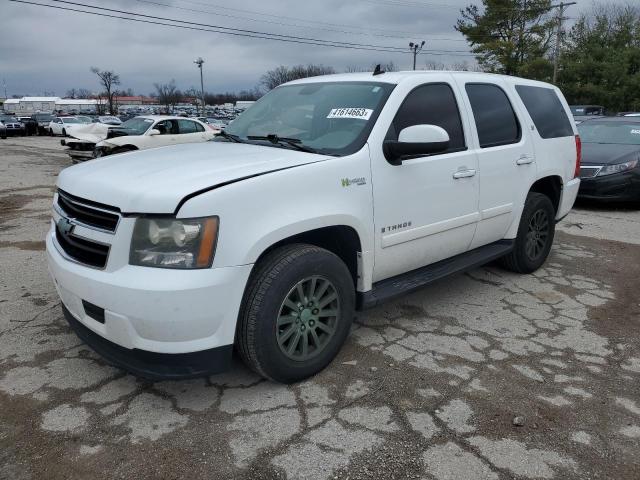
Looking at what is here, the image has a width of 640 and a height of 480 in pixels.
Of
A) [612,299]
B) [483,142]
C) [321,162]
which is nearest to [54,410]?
[321,162]

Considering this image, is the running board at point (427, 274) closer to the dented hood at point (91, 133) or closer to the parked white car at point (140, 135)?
the parked white car at point (140, 135)

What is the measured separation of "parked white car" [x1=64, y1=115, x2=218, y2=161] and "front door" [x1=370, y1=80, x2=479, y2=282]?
9.84 metres

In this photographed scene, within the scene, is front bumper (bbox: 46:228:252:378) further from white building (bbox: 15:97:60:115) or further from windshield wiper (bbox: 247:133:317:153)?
white building (bbox: 15:97:60:115)

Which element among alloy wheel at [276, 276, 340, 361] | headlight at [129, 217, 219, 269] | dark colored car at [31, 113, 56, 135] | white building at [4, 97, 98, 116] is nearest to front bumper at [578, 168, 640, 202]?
alloy wheel at [276, 276, 340, 361]

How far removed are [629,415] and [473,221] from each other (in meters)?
1.72

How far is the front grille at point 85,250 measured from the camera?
8.45ft

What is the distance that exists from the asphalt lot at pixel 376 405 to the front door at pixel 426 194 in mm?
620

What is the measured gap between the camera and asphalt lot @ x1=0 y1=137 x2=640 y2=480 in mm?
2377

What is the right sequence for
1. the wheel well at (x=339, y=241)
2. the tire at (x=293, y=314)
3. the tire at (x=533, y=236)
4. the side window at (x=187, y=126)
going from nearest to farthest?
the tire at (x=293, y=314) < the wheel well at (x=339, y=241) < the tire at (x=533, y=236) < the side window at (x=187, y=126)

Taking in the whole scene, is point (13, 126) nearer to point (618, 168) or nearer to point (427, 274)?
point (618, 168)

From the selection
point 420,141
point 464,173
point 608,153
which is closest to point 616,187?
point 608,153

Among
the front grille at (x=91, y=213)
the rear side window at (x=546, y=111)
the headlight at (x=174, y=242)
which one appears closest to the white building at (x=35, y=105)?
the rear side window at (x=546, y=111)

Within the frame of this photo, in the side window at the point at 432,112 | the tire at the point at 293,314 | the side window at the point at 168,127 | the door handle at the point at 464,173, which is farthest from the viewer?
the side window at the point at 168,127

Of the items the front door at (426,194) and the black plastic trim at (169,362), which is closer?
the black plastic trim at (169,362)
